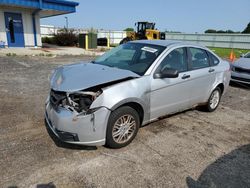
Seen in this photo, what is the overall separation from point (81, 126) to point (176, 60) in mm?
2255

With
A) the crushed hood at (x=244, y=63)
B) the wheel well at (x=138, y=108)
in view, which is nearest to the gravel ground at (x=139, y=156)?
the wheel well at (x=138, y=108)

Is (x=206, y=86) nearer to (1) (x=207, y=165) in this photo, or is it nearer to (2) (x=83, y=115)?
(1) (x=207, y=165)

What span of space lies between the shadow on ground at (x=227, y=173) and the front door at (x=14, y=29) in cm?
1768

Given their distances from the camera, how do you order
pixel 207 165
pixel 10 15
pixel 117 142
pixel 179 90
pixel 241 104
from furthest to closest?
pixel 10 15 < pixel 241 104 < pixel 179 90 < pixel 117 142 < pixel 207 165

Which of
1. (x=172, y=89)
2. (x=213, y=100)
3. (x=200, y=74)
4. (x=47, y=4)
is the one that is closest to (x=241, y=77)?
(x=213, y=100)

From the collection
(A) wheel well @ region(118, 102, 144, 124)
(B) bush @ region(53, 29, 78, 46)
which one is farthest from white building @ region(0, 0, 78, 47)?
(A) wheel well @ region(118, 102, 144, 124)

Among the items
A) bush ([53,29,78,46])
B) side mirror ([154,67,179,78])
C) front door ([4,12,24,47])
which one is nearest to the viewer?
side mirror ([154,67,179,78])

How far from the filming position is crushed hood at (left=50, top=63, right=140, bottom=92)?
3170 millimetres

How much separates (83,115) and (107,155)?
2.50 ft

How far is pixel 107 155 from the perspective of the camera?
3.33 metres

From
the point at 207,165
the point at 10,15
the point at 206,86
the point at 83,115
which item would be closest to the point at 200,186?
the point at 207,165

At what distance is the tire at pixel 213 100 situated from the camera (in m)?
5.25

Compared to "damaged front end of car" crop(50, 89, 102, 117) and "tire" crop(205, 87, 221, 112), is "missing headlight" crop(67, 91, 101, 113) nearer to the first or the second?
"damaged front end of car" crop(50, 89, 102, 117)

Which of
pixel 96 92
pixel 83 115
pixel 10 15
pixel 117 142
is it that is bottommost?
pixel 117 142
